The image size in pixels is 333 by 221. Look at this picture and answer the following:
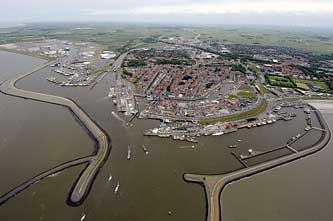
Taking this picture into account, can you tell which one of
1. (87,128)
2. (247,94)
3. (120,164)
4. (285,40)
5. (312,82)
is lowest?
(312,82)

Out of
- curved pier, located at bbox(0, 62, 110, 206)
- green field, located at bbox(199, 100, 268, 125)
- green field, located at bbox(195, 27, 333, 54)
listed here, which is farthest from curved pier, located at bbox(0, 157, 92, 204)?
green field, located at bbox(195, 27, 333, 54)

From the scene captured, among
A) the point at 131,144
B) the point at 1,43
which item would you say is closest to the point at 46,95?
the point at 131,144

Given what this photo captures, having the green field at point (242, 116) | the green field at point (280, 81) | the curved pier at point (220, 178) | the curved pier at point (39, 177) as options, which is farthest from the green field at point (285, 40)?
the curved pier at point (39, 177)

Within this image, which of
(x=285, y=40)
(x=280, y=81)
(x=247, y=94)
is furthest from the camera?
(x=285, y=40)

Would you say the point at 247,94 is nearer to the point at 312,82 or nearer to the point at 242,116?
the point at 242,116

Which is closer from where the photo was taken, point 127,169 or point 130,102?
point 127,169

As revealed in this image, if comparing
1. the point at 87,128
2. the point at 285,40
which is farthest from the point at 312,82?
the point at 285,40

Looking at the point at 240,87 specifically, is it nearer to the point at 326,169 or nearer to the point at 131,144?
the point at 326,169

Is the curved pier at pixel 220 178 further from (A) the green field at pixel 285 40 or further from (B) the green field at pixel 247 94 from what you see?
(A) the green field at pixel 285 40
